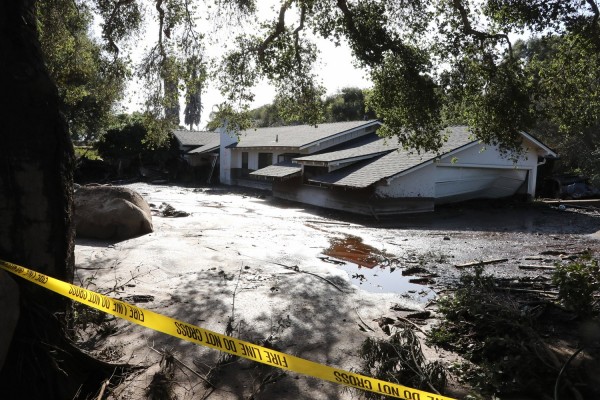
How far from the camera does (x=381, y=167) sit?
2111cm

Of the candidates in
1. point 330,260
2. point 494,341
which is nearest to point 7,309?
point 494,341

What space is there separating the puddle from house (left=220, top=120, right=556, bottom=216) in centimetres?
602

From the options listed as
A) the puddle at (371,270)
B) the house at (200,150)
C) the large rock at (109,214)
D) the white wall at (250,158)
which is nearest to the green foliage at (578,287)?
the puddle at (371,270)

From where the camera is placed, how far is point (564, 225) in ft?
57.8

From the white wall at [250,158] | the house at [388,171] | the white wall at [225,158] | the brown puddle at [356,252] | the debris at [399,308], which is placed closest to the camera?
the debris at [399,308]

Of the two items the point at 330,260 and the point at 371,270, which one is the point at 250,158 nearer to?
the point at 330,260

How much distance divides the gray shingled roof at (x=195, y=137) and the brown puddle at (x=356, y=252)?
107ft

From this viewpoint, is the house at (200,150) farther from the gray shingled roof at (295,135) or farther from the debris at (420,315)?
the debris at (420,315)

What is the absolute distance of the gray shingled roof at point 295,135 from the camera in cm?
2895

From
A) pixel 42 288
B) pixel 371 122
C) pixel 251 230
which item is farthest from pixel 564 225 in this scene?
pixel 42 288

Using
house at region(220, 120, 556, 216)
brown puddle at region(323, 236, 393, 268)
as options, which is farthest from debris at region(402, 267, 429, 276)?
house at region(220, 120, 556, 216)

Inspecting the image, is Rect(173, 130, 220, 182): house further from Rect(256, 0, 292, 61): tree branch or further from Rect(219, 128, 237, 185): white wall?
Rect(256, 0, 292, 61): tree branch

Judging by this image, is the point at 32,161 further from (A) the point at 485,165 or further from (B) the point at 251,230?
(A) the point at 485,165

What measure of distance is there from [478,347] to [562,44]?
28.9 ft
